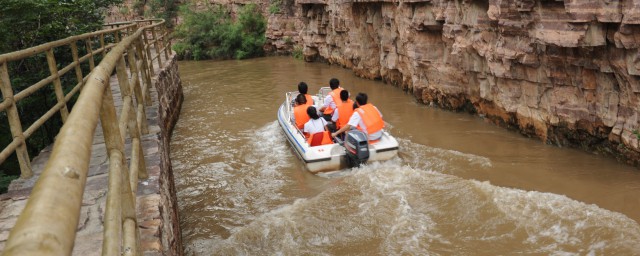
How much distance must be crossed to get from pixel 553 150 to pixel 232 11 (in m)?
25.9

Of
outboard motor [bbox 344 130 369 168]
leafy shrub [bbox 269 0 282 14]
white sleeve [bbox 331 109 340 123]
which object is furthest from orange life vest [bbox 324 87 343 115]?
leafy shrub [bbox 269 0 282 14]

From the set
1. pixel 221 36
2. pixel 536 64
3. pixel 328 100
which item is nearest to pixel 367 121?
pixel 328 100

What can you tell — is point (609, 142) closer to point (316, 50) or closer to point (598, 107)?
Result: point (598, 107)

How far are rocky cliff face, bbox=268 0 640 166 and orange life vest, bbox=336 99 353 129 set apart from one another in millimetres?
3087

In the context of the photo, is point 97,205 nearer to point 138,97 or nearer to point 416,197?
point 138,97

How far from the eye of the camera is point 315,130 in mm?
8664

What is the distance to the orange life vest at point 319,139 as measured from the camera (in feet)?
28.0

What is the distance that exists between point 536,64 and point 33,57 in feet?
28.1

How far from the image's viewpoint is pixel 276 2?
27.1 meters

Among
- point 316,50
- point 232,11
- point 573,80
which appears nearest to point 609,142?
point 573,80

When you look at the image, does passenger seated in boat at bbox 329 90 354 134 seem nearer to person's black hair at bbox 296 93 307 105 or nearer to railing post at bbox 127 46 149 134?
person's black hair at bbox 296 93 307 105

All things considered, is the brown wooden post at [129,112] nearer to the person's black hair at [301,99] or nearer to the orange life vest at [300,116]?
the orange life vest at [300,116]

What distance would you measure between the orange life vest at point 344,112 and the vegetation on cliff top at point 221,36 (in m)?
19.0

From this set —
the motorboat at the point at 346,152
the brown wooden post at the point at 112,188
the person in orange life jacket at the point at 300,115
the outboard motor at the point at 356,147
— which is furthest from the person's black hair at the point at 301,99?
the brown wooden post at the point at 112,188
